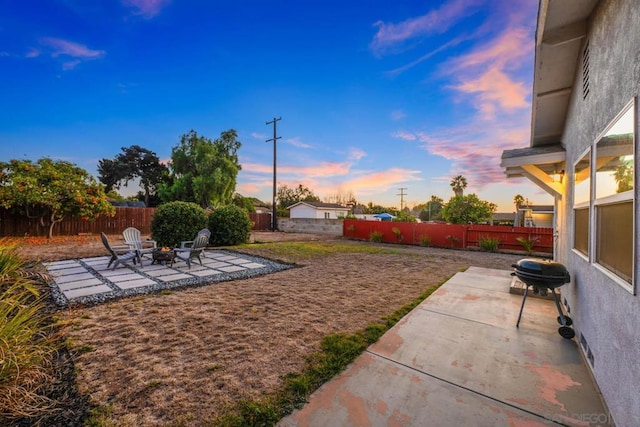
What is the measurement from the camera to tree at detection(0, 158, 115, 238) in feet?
33.4

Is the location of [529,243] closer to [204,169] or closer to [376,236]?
[376,236]

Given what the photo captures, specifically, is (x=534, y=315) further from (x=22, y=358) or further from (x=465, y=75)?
(x=465, y=75)

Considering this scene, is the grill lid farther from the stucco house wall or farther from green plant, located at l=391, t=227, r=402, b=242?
green plant, located at l=391, t=227, r=402, b=242

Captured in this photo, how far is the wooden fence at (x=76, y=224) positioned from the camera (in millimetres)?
11734

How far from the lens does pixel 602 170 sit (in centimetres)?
200

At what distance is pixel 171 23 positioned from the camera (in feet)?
27.1

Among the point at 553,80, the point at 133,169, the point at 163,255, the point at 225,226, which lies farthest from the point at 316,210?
the point at 553,80

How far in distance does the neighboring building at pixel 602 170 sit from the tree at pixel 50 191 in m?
16.5

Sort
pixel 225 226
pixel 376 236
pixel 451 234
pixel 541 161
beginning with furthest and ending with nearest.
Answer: pixel 376 236, pixel 451 234, pixel 225 226, pixel 541 161

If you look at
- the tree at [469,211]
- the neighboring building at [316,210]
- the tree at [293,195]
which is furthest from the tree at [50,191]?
the tree at [293,195]

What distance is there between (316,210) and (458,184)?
90.1 ft

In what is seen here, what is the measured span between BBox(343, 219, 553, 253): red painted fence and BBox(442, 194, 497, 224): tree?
1340cm

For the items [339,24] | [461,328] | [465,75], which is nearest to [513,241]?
[465,75]

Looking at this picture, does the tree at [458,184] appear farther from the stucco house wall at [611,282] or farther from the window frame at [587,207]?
the stucco house wall at [611,282]
